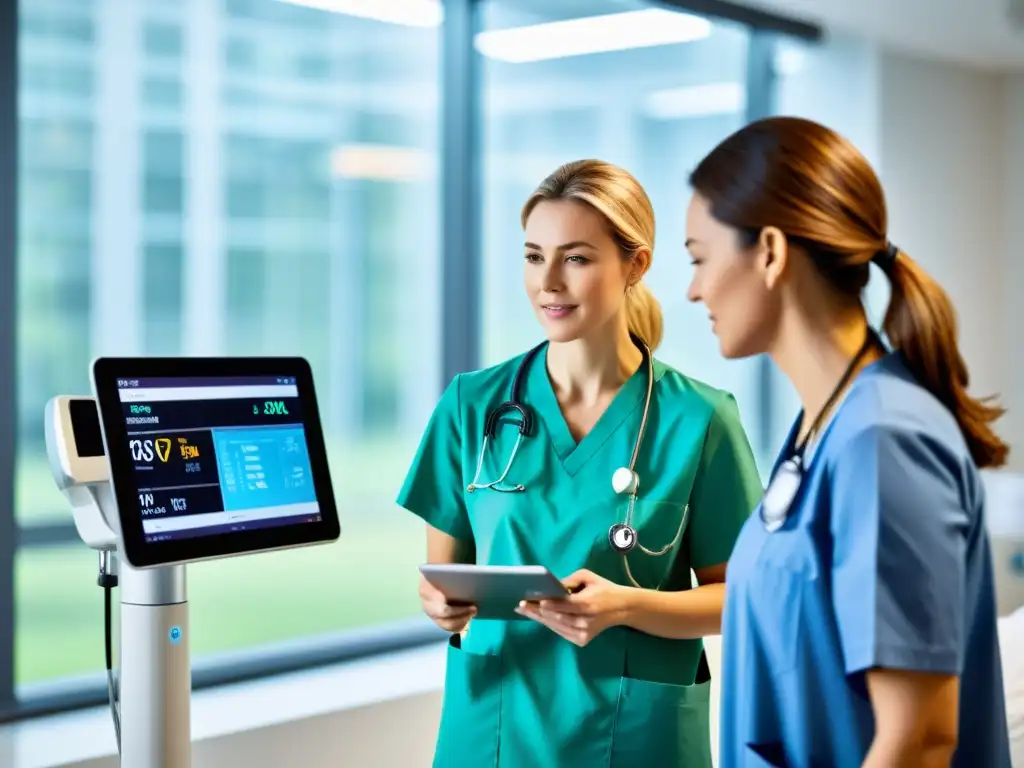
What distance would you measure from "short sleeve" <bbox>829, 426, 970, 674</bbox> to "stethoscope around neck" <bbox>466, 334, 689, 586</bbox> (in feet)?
1.89

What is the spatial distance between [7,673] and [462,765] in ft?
3.53

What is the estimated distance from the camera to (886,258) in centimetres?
115

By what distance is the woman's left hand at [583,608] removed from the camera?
1.50m

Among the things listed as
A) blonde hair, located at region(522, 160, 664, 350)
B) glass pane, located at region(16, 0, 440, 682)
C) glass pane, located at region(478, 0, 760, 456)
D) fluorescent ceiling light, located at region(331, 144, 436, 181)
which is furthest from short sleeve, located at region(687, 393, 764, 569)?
fluorescent ceiling light, located at region(331, 144, 436, 181)

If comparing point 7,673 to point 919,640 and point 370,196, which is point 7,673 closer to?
point 919,640

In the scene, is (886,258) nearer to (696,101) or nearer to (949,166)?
(949,166)

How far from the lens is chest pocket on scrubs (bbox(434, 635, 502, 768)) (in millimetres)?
1673

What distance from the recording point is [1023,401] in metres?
4.56

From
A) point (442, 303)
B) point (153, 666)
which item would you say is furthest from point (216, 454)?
point (442, 303)

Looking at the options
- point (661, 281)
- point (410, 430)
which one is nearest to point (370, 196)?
point (410, 430)

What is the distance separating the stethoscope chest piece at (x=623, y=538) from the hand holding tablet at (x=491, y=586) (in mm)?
146

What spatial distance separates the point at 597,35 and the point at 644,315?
7.97 ft

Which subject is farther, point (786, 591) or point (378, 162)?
point (378, 162)

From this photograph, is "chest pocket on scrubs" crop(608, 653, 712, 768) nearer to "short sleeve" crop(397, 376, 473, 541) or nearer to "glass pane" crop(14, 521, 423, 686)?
"short sleeve" crop(397, 376, 473, 541)
